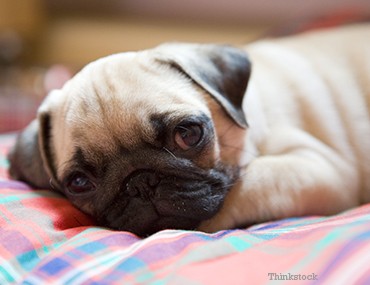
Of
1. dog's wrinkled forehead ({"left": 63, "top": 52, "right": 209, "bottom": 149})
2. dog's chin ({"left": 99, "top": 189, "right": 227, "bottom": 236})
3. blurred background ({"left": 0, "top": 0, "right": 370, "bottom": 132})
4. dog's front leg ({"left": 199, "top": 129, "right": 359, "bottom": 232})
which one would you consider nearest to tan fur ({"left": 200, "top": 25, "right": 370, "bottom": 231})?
dog's front leg ({"left": 199, "top": 129, "right": 359, "bottom": 232})

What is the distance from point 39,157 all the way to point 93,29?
406 cm

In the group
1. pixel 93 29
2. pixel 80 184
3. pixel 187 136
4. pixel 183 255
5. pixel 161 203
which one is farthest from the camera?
pixel 93 29

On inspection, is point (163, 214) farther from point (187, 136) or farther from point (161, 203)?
point (187, 136)

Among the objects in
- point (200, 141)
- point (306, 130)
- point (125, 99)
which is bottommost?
point (306, 130)

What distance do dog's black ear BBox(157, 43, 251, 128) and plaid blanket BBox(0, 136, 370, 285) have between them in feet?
1.86

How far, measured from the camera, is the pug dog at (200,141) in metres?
1.83

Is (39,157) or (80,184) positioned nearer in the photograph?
(80,184)

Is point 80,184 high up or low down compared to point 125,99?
down

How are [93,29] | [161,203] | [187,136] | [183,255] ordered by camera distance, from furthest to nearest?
[93,29]
[187,136]
[161,203]
[183,255]

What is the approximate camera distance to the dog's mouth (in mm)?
1781

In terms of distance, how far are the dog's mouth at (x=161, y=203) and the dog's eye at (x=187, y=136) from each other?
0.37 feet

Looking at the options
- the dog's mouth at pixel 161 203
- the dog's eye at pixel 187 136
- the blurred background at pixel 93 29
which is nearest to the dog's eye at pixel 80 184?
the dog's mouth at pixel 161 203

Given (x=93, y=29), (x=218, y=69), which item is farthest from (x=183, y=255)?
(x=93, y=29)

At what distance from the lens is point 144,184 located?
1.80 metres
